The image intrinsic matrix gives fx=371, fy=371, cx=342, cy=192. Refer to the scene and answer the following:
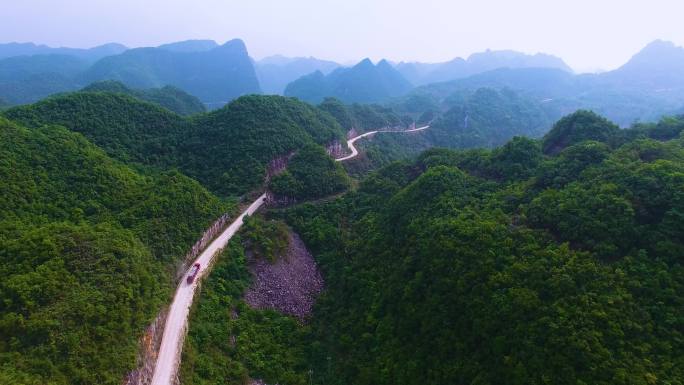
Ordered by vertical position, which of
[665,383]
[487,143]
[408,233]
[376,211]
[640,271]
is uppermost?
[640,271]

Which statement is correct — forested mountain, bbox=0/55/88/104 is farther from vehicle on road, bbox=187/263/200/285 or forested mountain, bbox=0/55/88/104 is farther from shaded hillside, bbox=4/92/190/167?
vehicle on road, bbox=187/263/200/285

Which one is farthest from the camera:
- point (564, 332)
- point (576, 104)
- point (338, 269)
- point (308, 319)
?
point (576, 104)

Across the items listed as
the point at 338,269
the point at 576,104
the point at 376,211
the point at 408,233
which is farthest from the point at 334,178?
the point at 576,104

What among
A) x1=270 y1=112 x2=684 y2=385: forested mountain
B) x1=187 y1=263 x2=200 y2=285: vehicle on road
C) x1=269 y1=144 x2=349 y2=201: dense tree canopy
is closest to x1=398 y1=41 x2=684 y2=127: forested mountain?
x1=269 y1=144 x2=349 y2=201: dense tree canopy

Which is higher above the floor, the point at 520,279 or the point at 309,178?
the point at 520,279

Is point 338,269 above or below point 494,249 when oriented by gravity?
below

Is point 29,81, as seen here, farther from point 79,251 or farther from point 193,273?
point 79,251

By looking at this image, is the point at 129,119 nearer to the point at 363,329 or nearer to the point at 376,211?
the point at 376,211

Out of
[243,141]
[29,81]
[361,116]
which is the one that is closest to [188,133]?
[243,141]
